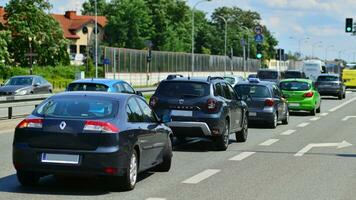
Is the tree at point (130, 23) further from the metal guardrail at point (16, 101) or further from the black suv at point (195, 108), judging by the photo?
the black suv at point (195, 108)

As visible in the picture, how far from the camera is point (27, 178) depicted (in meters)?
9.63

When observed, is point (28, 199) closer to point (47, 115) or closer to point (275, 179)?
point (47, 115)

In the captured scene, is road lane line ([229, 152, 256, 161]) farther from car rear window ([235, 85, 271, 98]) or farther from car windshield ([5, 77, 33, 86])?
car windshield ([5, 77, 33, 86])

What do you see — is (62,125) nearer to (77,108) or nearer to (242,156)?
(77,108)

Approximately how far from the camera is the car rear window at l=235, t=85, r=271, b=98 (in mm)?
22266

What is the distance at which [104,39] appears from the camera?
120625mm

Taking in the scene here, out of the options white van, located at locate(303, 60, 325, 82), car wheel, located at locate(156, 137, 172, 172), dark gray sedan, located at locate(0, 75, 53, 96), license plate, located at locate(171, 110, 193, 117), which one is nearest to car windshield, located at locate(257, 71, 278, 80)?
dark gray sedan, located at locate(0, 75, 53, 96)

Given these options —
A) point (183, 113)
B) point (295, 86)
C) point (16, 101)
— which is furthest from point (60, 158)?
point (295, 86)

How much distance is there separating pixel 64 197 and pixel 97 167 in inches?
21.3

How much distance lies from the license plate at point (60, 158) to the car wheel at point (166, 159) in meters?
2.40

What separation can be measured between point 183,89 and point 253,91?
7526 mm

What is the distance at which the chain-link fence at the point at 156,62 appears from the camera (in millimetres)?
71688

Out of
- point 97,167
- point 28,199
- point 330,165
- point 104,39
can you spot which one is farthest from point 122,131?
point 104,39

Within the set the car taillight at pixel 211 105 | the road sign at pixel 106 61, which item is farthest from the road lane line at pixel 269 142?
the road sign at pixel 106 61
